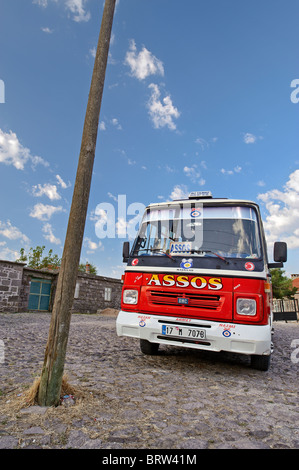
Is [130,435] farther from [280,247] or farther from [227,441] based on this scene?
[280,247]

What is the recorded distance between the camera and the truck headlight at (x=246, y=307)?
430 cm

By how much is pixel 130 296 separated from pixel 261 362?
7.88ft

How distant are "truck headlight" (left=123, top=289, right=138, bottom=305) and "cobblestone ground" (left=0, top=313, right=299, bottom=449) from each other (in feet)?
3.32

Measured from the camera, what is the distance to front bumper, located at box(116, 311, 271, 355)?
13.8ft

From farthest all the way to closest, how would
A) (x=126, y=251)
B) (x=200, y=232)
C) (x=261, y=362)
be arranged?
(x=126, y=251) < (x=200, y=232) < (x=261, y=362)

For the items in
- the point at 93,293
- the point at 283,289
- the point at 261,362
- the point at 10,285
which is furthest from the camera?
the point at 283,289

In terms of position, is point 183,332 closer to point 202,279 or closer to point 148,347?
point 202,279

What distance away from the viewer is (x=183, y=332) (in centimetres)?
457

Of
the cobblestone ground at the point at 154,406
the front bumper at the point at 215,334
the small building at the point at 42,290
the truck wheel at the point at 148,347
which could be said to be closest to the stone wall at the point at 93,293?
the small building at the point at 42,290

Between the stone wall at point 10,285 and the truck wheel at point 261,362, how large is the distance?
1481 cm

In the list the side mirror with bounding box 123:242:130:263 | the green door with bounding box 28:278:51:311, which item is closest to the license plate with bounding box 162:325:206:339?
the side mirror with bounding box 123:242:130:263

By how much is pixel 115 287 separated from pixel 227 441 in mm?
23591

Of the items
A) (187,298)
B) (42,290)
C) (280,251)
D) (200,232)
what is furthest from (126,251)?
(42,290)

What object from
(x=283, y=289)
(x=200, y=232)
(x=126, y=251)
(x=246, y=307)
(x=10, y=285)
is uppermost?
(x=283, y=289)
